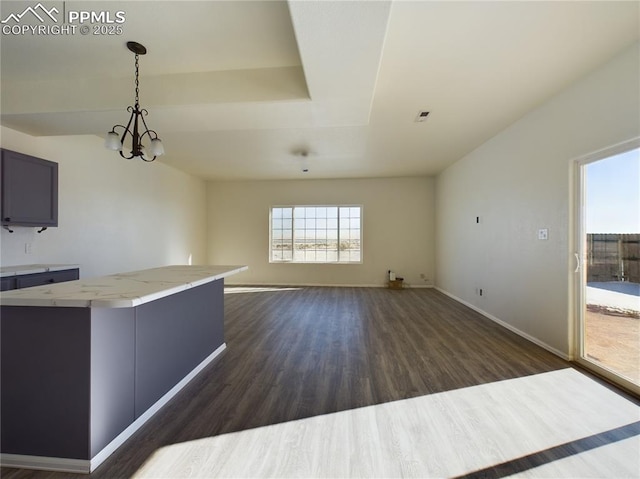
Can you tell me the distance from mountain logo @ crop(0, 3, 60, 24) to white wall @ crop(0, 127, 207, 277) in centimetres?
169

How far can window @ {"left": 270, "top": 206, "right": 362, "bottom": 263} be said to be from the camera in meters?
7.42

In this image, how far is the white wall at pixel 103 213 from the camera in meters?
3.51

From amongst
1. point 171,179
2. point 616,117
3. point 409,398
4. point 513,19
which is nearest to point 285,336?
point 409,398

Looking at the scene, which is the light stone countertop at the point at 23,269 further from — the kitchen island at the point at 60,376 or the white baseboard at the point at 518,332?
the white baseboard at the point at 518,332

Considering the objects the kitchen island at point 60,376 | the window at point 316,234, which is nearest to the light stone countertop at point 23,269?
the kitchen island at point 60,376

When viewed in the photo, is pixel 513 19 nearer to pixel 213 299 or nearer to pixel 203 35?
pixel 203 35

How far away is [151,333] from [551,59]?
386 centimetres

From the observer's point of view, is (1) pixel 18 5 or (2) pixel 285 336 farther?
(2) pixel 285 336

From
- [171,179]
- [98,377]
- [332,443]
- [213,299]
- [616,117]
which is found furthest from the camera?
[171,179]

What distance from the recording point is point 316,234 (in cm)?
755

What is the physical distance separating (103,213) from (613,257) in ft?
20.5

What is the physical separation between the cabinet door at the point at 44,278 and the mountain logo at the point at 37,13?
2.22 m

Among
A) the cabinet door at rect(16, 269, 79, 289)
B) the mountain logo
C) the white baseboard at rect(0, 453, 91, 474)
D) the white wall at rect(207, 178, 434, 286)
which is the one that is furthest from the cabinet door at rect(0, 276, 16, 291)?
the white wall at rect(207, 178, 434, 286)

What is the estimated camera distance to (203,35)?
2.23 m
